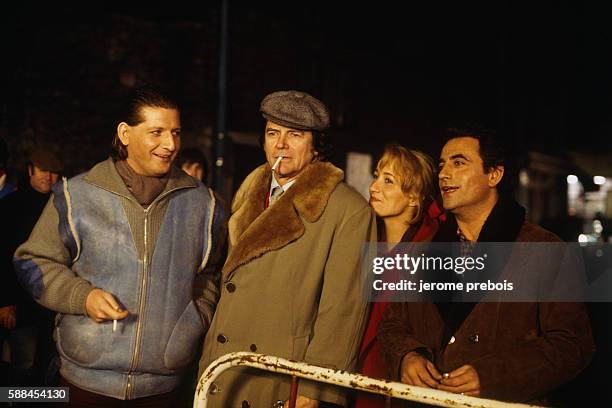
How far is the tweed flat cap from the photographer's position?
312 cm

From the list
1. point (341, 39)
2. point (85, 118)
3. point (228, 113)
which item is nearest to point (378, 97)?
point (341, 39)

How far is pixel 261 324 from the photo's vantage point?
118 inches

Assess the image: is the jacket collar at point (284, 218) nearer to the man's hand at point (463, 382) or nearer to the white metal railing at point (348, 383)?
the white metal railing at point (348, 383)

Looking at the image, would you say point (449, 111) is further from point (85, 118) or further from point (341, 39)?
point (85, 118)

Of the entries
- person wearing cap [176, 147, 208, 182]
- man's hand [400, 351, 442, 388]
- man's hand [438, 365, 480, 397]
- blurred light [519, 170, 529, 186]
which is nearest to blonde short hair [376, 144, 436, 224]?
man's hand [400, 351, 442, 388]

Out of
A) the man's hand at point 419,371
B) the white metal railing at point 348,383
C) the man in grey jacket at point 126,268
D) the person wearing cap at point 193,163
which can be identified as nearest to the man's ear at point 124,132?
the man in grey jacket at point 126,268

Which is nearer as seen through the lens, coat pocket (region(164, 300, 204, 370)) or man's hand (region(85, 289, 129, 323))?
man's hand (region(85, 289, 129, 323))

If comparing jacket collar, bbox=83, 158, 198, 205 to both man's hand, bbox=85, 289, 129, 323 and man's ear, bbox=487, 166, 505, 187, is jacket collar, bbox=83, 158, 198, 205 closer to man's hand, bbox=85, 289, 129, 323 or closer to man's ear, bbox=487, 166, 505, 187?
man's hand, bbox=85, 289, 129, 323

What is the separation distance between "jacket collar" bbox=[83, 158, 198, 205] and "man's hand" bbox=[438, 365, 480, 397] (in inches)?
59.2

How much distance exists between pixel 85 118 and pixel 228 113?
10.8 feet

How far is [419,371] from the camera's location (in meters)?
2.73

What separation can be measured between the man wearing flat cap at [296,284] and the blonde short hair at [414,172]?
698 millimetres

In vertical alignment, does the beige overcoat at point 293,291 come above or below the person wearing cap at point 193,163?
below

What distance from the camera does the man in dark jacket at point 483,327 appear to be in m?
2.56
